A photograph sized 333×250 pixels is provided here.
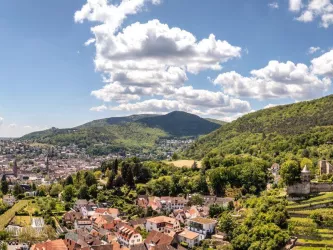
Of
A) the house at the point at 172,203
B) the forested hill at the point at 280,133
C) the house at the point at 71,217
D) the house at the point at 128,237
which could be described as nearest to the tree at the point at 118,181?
the house at the point at 172,203

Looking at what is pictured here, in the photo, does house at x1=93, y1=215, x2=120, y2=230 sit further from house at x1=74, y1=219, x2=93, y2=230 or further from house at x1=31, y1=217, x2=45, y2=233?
house at x1=31, y1=217, x2=45, y2=233

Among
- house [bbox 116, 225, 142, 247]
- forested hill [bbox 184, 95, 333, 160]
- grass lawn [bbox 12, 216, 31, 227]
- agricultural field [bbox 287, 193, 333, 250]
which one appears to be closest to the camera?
agricultural field [bbox 287, 193, 333, 250]

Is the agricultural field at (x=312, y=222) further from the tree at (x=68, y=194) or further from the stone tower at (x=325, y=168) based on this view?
the tree at (x=68, y=194)

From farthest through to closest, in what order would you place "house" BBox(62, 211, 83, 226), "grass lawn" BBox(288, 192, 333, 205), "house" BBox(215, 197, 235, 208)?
"house" BBox(62, 211, 83, 226) < "house" BBox(215, 197, 235, 208) < "grass lawn" BBox(288, 192, 333, 205)

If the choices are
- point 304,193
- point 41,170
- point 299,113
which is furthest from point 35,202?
point 41,170

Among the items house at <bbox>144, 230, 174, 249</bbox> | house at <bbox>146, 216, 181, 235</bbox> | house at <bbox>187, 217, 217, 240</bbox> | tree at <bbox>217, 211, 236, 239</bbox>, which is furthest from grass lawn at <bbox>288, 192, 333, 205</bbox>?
house at <bbox>146, 216, 181, 235</bbox>

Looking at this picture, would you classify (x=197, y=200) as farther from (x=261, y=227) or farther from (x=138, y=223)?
(x=261, y=227)

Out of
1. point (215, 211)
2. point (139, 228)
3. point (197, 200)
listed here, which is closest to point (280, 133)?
point (197, 200)
